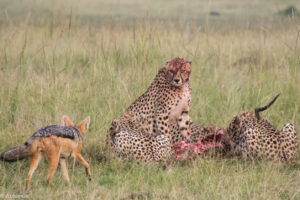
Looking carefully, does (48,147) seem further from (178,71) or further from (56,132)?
(178,71)

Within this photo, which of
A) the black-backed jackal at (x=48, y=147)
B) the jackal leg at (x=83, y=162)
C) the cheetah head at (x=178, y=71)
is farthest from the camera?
the cheetah head at (x=178, y=71)

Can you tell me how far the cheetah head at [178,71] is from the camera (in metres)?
5.50

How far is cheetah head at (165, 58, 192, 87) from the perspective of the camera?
550cm

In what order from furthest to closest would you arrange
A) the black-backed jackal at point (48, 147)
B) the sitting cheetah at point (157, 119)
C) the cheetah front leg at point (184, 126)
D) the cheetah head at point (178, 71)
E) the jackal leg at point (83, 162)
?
the cheetah front leg at point (184, 126), the cheetah head at point (178, 71), the sitting cheetah at point (157, 119), the jackal leg at point (83, 162), the black-backed jackal at point (48, 147)

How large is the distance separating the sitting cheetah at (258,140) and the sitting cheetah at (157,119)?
0.52 metres

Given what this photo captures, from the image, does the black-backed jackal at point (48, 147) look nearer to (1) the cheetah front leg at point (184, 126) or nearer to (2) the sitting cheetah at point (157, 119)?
(2) the sitting cheetah at point (157, 119)

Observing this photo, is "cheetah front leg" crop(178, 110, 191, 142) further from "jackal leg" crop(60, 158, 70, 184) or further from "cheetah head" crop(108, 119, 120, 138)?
"jackal leg" crop(60, 158, 70, 184)

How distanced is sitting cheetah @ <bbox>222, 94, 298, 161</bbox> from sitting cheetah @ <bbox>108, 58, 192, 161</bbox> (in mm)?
525

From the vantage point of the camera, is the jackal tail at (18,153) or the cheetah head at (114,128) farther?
the cheetah head at (114,128)

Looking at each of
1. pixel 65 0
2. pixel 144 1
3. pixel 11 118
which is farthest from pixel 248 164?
pixel 144 1

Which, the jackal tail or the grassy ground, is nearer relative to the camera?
the jackal tail

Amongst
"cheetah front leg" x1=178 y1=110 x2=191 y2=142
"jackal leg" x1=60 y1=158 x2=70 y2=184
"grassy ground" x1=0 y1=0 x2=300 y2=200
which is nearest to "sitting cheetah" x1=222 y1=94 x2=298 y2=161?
"grassy ground" x1=0 y1=0 x2=300 y2=200


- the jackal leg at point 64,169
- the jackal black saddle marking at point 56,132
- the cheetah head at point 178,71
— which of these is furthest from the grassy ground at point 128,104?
the cheetah head at point 178,71

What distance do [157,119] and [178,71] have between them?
535 mm
